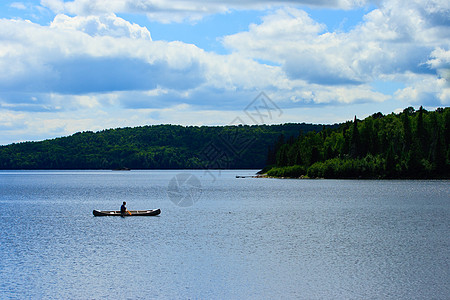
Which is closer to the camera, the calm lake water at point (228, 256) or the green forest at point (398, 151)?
the calm lake water at point (228, 256)

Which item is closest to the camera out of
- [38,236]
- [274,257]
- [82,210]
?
[274,257]

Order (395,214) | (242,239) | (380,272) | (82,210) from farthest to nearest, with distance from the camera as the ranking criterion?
(82,210) < (395,214) < (242,239) < (380,272)

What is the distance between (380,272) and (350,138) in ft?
544

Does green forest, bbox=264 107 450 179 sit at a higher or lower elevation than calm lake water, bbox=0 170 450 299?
higher

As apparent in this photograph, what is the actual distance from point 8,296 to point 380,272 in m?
23.7

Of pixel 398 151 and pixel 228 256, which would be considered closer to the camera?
pixel 228 256

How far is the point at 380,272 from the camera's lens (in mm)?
36062

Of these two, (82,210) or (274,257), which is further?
(82,210)

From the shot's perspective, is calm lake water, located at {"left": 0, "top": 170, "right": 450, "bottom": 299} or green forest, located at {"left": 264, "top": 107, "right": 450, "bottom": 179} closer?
calm lake water, located at {"left": 0, "top": 170, "right": 450, "bottom": 299}

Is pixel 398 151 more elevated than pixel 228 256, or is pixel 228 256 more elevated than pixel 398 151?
pixel 398 151

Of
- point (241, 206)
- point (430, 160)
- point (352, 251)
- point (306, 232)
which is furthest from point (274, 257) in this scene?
point (430, 160)

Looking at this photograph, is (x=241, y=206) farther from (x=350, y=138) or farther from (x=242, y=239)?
(x=350, y=138)

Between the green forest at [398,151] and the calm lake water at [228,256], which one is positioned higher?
the green forest at [398,151]

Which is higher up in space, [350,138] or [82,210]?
[350,138]
